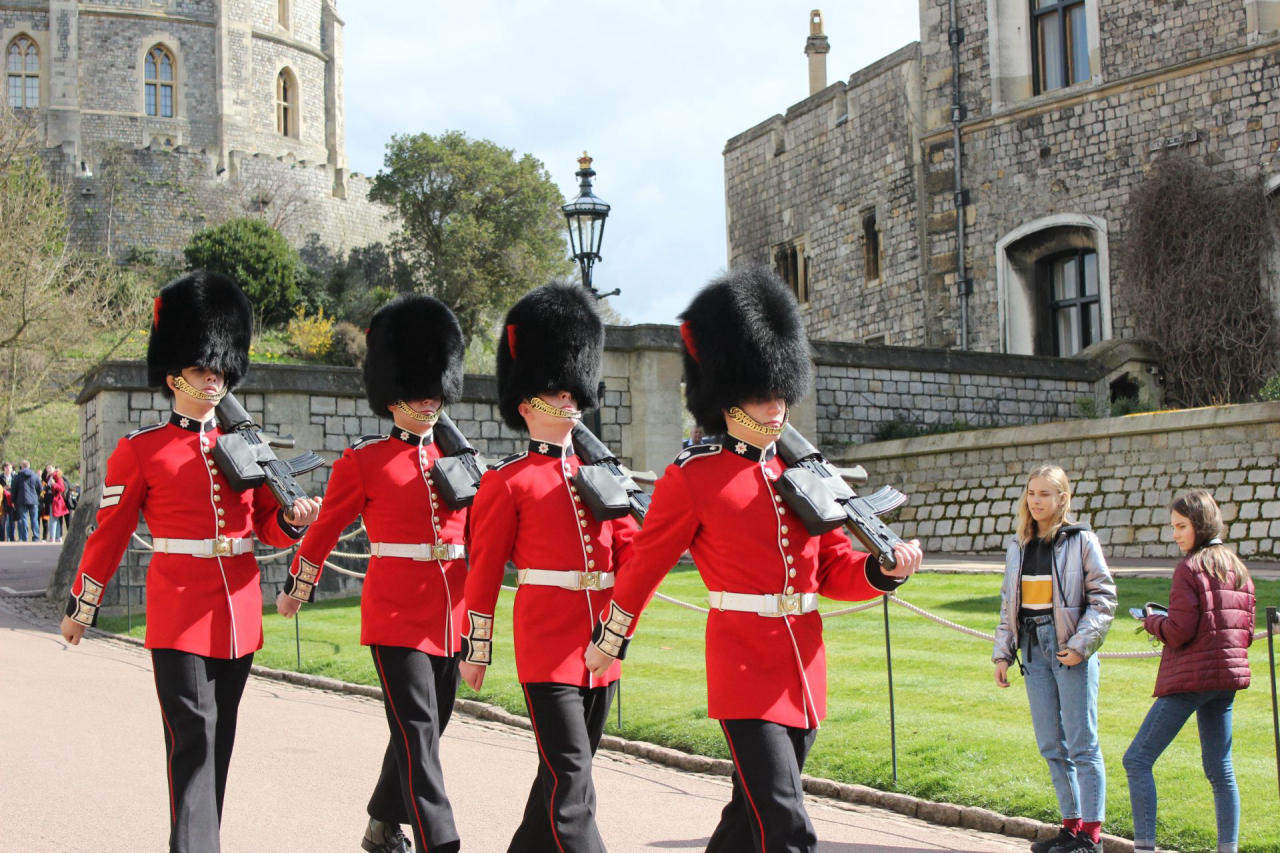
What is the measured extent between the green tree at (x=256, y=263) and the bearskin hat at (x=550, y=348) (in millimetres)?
36672

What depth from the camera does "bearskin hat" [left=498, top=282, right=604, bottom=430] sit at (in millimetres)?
5457

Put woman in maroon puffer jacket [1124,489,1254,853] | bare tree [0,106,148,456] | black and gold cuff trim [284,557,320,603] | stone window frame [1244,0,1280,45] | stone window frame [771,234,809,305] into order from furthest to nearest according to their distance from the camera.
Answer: stone window frame [771,234,809,305] < bare tree [0,106,148,456] < stone window frame [1244,0,1280,45] < black and gold cuff trim [284,557,320,603] < woman in maroon puffer jacket [1124,489,1254,853]

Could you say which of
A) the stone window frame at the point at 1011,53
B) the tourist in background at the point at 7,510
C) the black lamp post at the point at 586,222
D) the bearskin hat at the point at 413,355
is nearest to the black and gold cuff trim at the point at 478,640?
the bearskin hat at the point at 413,355

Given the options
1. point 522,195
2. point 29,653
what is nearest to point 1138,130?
point 29,653

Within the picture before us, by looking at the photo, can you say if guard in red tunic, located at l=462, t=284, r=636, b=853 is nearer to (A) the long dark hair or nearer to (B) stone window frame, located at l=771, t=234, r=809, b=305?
(A) the long dark hair

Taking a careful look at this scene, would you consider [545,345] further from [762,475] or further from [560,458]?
[762,475]

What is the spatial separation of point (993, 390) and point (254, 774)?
1365cm

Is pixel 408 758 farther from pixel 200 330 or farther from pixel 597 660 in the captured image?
pixel 200 330

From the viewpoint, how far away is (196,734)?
4891mm

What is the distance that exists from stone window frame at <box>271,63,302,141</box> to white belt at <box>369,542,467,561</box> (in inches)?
2306

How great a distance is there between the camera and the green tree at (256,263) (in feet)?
137

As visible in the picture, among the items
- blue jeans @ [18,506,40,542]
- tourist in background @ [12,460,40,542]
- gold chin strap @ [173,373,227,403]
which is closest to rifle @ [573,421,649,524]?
gold chin strap @ [173,373,227,403]

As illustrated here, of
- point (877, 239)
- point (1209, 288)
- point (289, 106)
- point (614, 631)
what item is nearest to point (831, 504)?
point (614, 631)

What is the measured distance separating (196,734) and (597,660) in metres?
1.39
